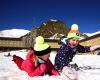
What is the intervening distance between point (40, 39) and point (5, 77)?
85cm

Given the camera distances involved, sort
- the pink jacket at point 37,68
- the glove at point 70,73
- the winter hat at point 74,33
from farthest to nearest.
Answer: the winter hat at point 74,33 < the pink jacket at point 37,68 < the glove at point 70,73

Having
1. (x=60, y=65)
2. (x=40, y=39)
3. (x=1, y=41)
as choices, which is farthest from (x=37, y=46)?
(x=1, y=41)

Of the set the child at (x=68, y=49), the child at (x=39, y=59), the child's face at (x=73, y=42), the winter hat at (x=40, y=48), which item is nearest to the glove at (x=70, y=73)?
the child at (x=39, y=59)

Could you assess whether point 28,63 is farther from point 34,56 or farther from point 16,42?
point 16,42

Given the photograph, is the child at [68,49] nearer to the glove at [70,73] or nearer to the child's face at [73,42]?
the child's face at [73,42]

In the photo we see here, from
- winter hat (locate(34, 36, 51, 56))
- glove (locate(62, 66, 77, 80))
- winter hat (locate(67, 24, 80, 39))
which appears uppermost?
winter hat (locate(67, 24, 80, 39))

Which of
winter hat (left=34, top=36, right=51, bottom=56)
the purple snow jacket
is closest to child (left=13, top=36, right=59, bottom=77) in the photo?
winter hat (left=34, top=36, right=51, bottom=56)

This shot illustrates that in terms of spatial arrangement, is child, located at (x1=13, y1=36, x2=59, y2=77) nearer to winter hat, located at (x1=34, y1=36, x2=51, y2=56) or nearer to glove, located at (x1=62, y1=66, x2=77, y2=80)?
winter hat, located at (x1=34, y1=36, x2=51, y2=56)

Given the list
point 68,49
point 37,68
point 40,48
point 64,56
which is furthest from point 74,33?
point 37,68

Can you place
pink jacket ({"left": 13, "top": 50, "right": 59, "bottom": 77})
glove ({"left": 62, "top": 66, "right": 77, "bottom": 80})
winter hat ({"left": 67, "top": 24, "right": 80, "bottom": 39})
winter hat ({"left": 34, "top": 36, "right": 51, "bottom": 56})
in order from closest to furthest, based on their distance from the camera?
1. glove ({"left": 62, "top": 66, "right": 77, "bottom": 80})
2. pink jacket ({"left": 13, "top": 50, "right": 59, "bottom": 77})
3. winter hat ({"left": 34, "top": 36, "right": 51, "bottom": 56})
4. winter hat ({"left": 67, "top": 24, "right": 80, "bottom": 39})

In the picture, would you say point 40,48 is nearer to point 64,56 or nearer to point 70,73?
point 64,56

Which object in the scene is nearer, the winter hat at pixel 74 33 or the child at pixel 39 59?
the child at pixel 39 59

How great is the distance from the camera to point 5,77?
3926mm

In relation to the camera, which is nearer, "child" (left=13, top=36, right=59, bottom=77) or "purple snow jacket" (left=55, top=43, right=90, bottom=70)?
"child" (left=13, top=36, right=59, bottom=77)
